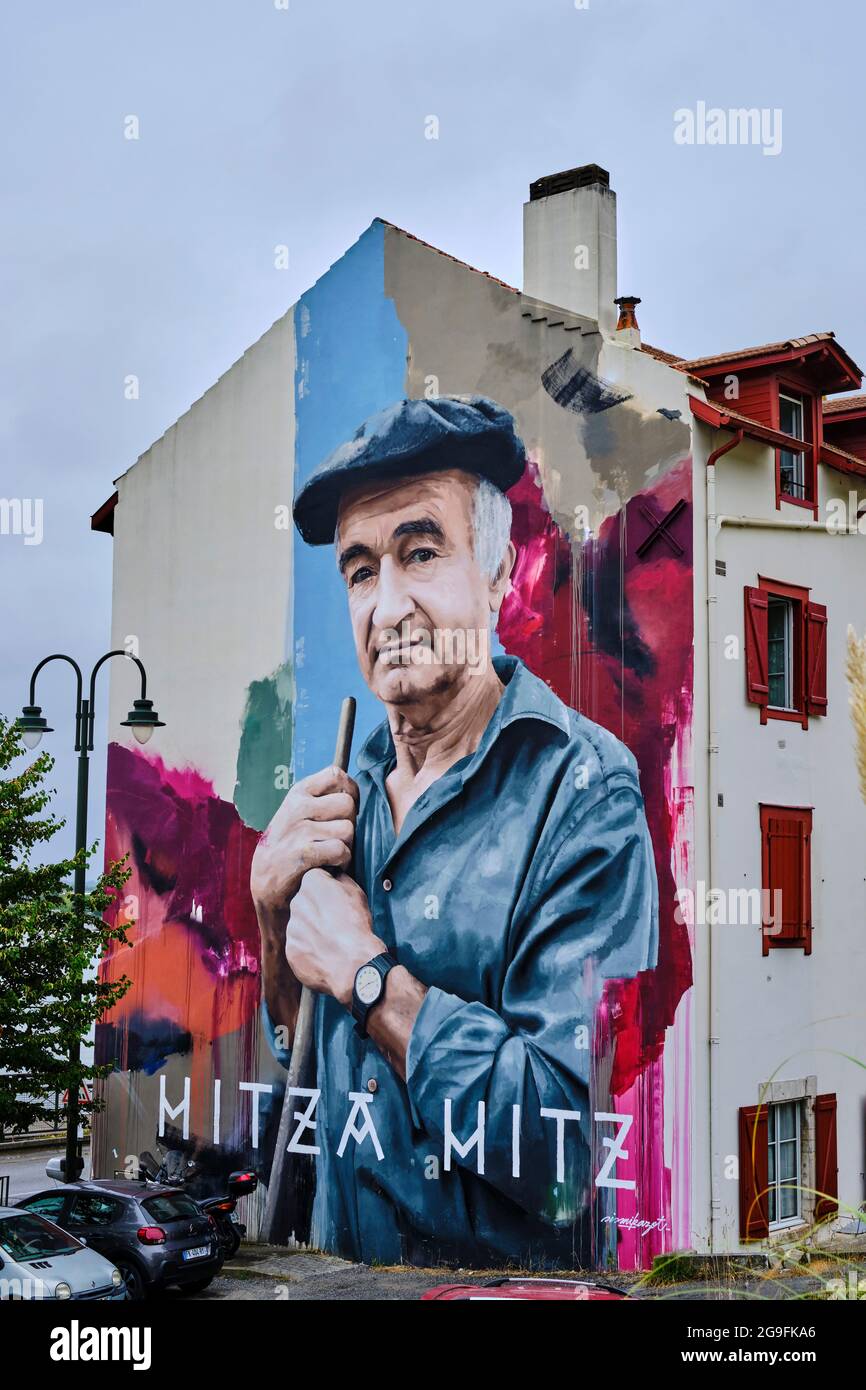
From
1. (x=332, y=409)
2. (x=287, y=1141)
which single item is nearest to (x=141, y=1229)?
(x=287, y=1141)

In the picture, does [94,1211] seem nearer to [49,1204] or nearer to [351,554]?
[49,1204]

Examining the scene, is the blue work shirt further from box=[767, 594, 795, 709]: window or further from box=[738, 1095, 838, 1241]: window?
box=[767, 594, 795, 709]: window

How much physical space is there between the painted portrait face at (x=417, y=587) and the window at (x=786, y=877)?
4.28m

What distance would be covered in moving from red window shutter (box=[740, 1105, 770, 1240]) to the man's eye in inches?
345

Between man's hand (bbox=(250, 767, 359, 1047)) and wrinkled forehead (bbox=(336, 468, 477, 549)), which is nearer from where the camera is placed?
wrinkled forehead (bbox=(336, 468, 477, 549))

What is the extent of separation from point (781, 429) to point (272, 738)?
28.4 feet

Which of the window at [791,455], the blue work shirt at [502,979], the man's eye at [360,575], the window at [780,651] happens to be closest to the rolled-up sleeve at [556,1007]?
the blue work shirt at [502,979]

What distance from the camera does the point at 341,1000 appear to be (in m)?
20.5

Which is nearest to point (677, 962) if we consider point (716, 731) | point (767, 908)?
point (767, 908)

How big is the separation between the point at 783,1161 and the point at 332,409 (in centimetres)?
1213

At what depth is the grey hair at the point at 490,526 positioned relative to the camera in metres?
19.8

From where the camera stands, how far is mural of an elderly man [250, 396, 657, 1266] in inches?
715

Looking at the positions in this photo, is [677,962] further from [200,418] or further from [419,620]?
[200,418]
